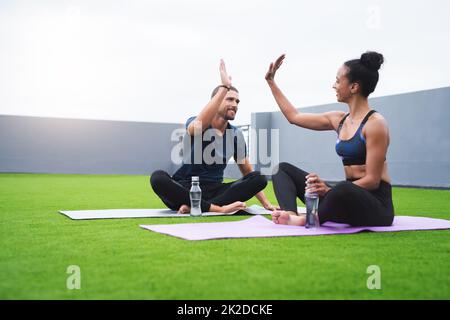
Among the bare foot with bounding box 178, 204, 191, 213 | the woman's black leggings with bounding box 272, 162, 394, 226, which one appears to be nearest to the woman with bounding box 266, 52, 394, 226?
the woman's black leggings with bounding box 272, 162, 394, 226

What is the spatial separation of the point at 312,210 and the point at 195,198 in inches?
44.7

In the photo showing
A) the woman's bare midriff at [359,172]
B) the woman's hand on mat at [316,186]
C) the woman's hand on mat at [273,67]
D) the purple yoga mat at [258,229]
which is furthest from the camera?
the woman's hand on mat at [273,67]

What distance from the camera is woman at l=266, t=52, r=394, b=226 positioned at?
3023 millimetres

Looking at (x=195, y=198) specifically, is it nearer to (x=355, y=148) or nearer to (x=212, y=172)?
(x=212, y=172)

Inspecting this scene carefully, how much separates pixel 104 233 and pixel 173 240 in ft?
1.73

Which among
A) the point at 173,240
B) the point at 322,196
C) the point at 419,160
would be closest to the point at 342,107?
the point at 419,160

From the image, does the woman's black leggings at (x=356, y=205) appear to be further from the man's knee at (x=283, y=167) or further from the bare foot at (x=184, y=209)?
the bare foot at (x=184, y=209)

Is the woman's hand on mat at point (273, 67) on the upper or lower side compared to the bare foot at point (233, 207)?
upper

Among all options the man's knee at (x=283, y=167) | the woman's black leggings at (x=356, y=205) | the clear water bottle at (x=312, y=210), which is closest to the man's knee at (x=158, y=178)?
the man's knee at (x=283, y=167)

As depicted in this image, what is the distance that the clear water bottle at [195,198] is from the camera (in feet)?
13.0

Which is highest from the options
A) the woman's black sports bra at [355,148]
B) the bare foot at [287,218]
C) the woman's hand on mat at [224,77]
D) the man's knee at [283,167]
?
the woman's hand on mat at [224,77]

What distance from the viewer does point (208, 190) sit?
167 inches

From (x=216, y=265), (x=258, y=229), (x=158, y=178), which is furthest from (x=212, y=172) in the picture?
(x=216, y=265)
